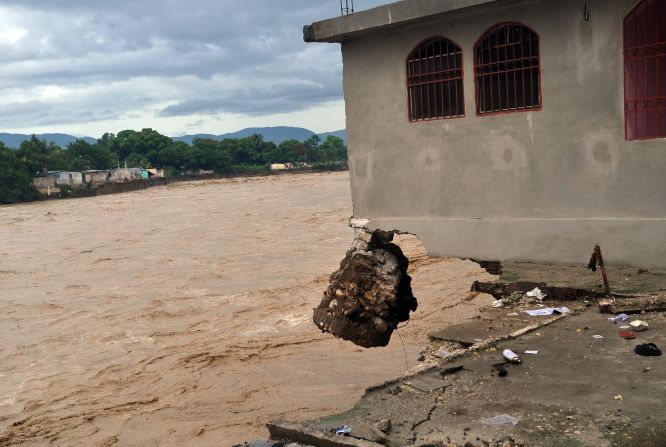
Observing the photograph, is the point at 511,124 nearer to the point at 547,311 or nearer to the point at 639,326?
the point at 547,311

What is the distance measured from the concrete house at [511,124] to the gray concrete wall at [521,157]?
2cm

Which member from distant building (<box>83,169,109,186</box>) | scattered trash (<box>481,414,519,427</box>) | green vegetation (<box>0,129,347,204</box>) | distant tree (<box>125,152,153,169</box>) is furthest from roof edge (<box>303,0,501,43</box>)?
distant tree (<box>125,152,153,169</box>)

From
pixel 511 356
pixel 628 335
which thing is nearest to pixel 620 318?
pixel 628 335

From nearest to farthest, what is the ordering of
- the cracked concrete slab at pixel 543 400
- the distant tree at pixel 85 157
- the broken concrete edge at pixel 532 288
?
1. the cracked concrete slab at pixel 543 400
2. the broken concrete edge at pixel 532 288
3. the distant tree at pixel 85 157

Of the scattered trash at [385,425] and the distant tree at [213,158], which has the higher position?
the distant tree at [213,158]

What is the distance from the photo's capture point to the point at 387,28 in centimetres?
941

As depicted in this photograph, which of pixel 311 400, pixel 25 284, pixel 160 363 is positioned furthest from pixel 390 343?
pixel 25 284

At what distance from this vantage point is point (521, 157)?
879 cm

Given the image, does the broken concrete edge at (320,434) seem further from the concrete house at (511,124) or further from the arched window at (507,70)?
the arched window at (507,70)

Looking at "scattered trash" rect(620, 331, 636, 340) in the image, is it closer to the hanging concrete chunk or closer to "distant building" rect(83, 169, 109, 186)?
the hanging concrete chunk

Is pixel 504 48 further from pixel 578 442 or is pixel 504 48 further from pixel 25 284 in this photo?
pixel 25 284

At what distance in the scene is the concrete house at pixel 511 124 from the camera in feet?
26.3

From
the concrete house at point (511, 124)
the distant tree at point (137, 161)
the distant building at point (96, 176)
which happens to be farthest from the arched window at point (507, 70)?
the distant tree at point (137, 161)

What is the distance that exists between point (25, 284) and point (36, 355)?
6.91 meters
